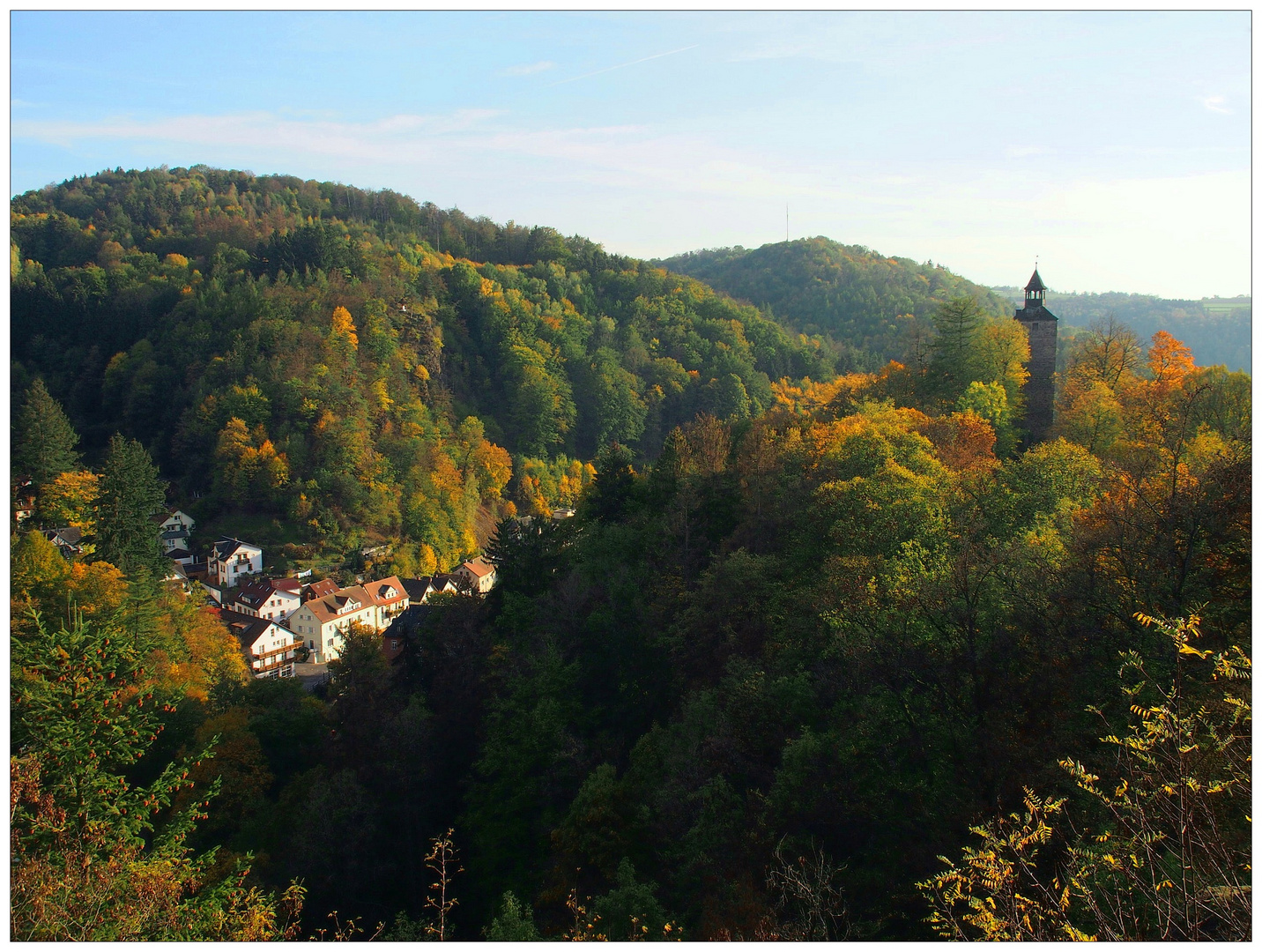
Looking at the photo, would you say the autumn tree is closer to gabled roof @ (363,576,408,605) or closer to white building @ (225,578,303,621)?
white building @ (225,578,303,621)

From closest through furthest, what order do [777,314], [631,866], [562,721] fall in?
[631,866] < [562,721] < [777,314]

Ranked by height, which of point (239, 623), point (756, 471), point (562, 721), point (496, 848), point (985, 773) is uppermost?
point (756, 471)

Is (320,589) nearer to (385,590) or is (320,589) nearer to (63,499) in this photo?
(385,590)

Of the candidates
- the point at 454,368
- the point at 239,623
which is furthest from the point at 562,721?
the point at 454,368

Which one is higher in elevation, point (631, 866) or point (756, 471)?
point (756, 471)

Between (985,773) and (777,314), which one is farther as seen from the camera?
(777,314)

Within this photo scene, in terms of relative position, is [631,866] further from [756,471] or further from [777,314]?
[777,314]

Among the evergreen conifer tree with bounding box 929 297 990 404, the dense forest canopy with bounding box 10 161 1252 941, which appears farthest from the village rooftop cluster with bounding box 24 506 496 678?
the evergreen conifer tree with bounding box 929 297 990 404
